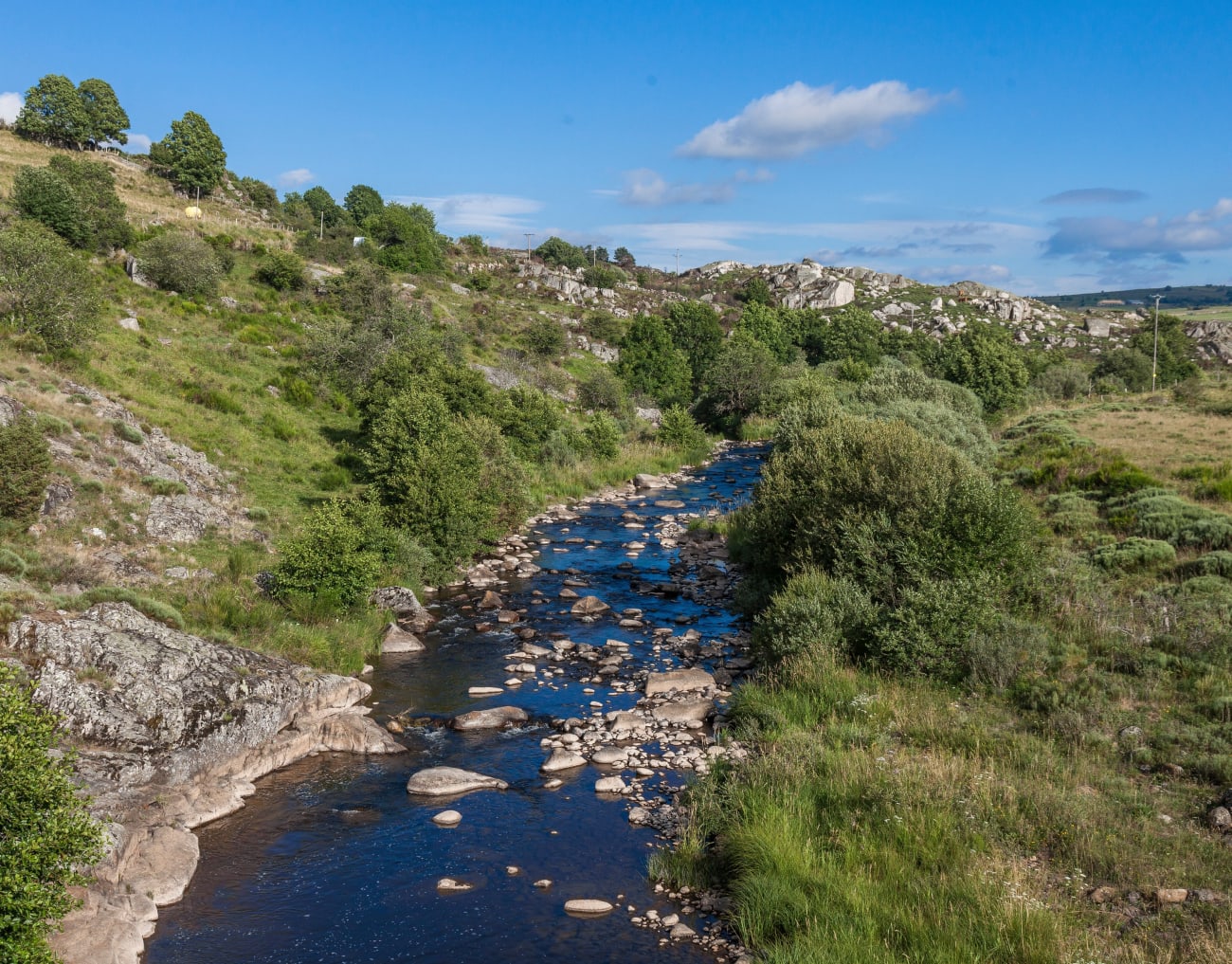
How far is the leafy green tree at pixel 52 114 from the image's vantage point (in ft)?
262

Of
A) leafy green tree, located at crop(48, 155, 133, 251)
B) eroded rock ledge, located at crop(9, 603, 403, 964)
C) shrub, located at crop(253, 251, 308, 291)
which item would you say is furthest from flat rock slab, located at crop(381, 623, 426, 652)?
shrub, located at crop(253, 251, 308, 291)

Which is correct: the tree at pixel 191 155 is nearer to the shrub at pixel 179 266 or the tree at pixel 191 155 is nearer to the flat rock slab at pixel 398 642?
the shrub at pixel 179 266

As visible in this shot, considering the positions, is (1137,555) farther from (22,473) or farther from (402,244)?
(402,244)

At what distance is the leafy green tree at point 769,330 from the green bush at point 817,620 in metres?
75.6

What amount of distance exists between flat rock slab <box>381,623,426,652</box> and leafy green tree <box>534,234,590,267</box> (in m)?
121

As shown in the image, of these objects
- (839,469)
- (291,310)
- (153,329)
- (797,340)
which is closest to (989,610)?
(839,469)

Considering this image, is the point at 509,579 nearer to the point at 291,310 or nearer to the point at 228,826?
the point at 228,826

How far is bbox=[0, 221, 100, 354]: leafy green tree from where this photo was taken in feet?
105

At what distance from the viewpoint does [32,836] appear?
8.45 m

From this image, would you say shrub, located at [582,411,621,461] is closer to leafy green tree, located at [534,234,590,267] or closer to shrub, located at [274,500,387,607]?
shrub, located at [274,500,387,607]

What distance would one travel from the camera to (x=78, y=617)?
49.9ft

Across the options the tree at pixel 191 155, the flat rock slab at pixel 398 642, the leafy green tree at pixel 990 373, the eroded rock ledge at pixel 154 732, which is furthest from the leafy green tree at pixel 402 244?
the eroded rock ledge at pixel 154 732

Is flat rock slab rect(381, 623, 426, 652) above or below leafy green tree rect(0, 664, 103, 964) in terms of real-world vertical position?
below

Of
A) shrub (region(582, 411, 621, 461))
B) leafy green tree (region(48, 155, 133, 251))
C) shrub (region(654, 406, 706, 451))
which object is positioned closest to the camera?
shrub (region(582, 411, 621, 461))
